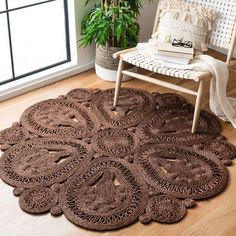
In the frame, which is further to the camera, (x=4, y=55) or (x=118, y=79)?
(x=4, y=55)

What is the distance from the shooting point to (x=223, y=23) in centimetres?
299

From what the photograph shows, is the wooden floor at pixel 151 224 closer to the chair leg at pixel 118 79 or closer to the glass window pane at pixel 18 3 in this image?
the chair leg at pixel 118 79

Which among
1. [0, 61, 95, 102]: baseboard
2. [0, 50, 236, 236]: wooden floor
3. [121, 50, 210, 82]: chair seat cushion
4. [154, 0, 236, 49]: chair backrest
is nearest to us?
[0, 50, 236, 236]: wooden floor

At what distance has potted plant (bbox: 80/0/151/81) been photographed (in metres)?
3.14

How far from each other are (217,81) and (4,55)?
4.96 ft

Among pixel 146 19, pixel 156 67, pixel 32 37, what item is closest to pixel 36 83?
pixel 32 37

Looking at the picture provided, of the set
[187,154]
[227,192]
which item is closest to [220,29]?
[187,154]

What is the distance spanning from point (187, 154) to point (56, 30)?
1.57m

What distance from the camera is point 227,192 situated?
2322 millimetres

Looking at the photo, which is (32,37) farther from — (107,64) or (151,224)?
(151,224)

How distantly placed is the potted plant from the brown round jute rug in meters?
0.29

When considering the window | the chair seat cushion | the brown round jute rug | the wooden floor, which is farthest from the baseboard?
the wooden floor

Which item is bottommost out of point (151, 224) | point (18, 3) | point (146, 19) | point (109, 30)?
point (151, 224)

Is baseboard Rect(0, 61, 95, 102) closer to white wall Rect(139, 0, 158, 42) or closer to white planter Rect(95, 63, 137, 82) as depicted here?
white planter Rect(95, 63, 137, 82)
